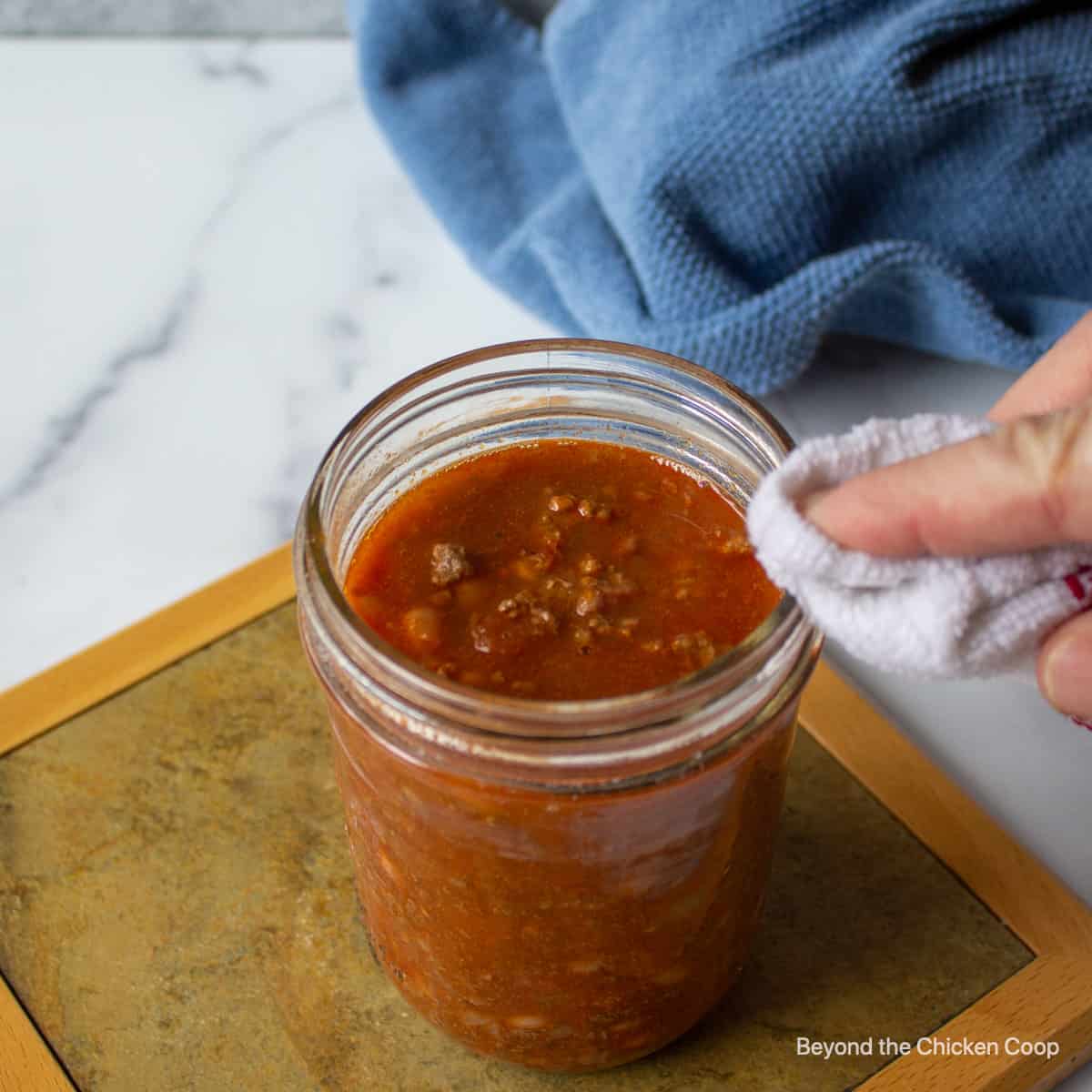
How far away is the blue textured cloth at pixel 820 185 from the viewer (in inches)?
53.3

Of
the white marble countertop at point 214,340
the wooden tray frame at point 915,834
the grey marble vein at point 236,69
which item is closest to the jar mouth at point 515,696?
the wooden tray frame at point 915,834

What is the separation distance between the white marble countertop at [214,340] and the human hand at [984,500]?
19.7 inches

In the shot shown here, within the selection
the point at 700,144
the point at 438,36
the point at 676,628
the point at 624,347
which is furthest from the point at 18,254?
the point at 676,628

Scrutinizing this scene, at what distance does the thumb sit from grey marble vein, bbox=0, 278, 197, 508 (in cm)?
96

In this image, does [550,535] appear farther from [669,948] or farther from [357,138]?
[357,138]

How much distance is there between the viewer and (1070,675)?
2.47 ft

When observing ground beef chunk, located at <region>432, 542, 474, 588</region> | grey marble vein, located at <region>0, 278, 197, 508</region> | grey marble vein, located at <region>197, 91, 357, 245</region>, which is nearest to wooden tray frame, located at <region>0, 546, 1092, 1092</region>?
grey marble vein, located at <region>0, 278, 197, 508</region>

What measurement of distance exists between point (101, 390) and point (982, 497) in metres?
1.07

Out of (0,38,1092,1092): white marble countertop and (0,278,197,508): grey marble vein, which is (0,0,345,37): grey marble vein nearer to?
(0,38,1092,1092): white marble countertop

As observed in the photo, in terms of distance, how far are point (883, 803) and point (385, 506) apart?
477 millimetres

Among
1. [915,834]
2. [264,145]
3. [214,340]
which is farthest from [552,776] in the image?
[264,145]

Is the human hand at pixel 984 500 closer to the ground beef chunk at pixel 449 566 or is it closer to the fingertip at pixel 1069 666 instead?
the fingertip at pixel 1069 666

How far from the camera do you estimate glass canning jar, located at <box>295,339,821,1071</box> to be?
0.77 metres

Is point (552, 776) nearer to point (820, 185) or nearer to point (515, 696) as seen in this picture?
point (515, 696)
